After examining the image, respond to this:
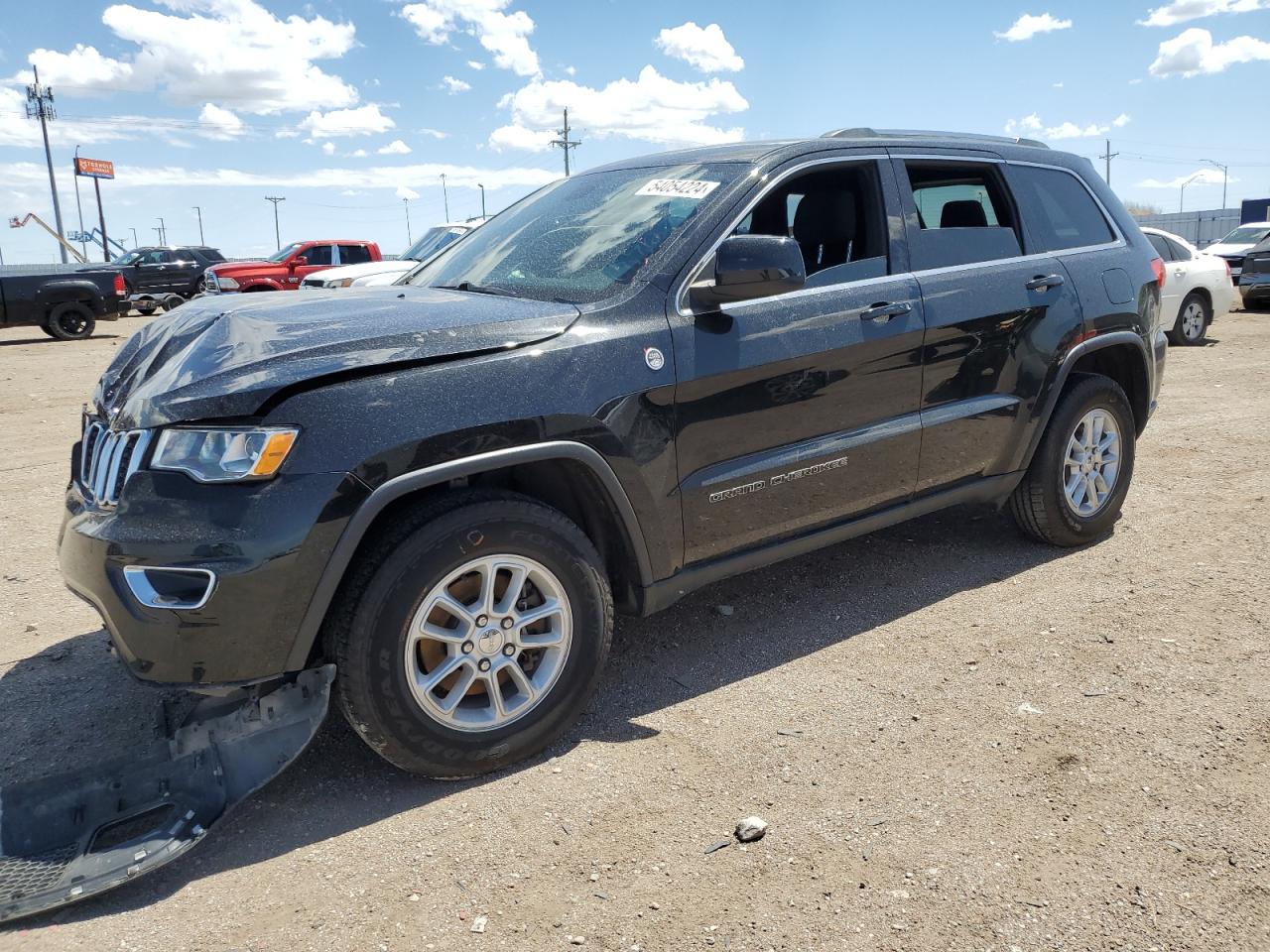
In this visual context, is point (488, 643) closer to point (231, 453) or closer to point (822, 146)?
point (231, 453)

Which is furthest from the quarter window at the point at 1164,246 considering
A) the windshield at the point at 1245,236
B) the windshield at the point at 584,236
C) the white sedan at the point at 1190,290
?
the windshield at the point at 1245,236

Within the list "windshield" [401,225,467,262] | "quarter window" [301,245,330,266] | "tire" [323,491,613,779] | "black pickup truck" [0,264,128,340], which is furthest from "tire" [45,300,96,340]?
"tire" [323,491,613,779]

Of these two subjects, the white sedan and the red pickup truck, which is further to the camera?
the red pickup truck

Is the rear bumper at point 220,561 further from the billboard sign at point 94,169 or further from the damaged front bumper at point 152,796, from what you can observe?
the billboard sign at point 94,169

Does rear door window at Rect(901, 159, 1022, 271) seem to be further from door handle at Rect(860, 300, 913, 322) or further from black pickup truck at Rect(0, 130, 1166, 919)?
door handle at Rect(860, 300, 913, 322)

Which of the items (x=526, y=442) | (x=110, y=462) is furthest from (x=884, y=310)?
(x=110, y=462)

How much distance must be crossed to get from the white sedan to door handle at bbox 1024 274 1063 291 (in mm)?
9349

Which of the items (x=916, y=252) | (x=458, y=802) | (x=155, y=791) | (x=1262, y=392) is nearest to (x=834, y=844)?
(x=458, y=802)

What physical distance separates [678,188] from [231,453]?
6.36ft

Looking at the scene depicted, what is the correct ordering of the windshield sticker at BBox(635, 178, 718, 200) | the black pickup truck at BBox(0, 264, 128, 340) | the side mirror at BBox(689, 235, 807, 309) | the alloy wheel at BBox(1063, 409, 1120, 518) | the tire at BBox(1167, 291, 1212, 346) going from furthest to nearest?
the black pickup truck at BBox(0, 264, 128, 340) < the tire at BBox(1167, 291, 1212, 346) < the alloy wheel at BBox(1063, 409, 1120, 518) < the windshield sticker at BBox(635, 178, 718, 200) < the side mirror at BBox(689, 235, 807, 309)

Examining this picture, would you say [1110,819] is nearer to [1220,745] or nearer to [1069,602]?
[1220,745]

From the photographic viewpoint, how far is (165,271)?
26641mm

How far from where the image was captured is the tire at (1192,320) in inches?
511

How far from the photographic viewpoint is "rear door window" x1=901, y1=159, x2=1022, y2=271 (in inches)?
165
